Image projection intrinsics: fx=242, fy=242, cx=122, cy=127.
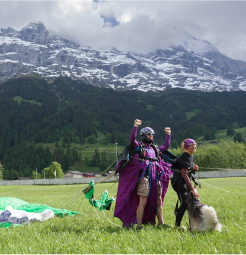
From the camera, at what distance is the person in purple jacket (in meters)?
6.37

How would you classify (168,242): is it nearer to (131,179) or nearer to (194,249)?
(194,249)

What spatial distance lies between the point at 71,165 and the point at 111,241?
186m

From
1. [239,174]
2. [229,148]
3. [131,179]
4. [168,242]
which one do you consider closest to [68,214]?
[131,179]

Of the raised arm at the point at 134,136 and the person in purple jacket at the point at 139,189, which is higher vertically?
the raised arm at the point at 134,136

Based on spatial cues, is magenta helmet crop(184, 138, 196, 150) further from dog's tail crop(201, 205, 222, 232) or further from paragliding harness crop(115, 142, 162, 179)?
dog's tail crop(201, 205, 222, 232)

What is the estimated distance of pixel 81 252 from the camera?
13.9 ft

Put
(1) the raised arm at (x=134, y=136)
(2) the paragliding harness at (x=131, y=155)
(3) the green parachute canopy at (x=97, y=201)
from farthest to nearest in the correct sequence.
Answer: (3) the green parachute canopy at (x=97, y=201), (2) the paragliding harness at (x=131, y=155), (1) the raised arm at (x=134, y=136)

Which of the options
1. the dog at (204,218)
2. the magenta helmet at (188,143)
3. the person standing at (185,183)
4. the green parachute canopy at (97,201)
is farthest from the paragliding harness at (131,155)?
the dog at (204,218)

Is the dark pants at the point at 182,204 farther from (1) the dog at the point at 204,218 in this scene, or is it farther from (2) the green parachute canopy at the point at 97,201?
(2) the green parachute canopy at the point at 97,201

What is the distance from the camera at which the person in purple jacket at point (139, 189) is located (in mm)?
6371

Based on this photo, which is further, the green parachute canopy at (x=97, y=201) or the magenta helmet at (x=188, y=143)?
the green parachute canopy at (x=97, y=201)

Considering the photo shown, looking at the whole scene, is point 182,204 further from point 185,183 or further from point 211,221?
point 211,221

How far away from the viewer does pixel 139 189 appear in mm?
6371

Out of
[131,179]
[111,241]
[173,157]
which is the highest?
[173,157]
